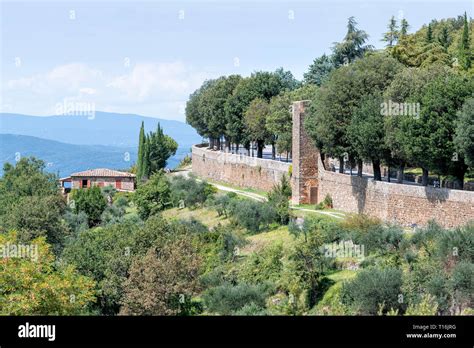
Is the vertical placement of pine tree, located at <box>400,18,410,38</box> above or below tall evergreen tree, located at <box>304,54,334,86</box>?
above

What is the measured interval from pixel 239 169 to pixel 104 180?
18.8m

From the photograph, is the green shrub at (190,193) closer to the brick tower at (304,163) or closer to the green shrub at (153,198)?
the green shrub at (153,198)

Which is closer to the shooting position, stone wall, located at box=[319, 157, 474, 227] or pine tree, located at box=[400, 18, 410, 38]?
stone wall, located at box=[319, 157, 474, 227]

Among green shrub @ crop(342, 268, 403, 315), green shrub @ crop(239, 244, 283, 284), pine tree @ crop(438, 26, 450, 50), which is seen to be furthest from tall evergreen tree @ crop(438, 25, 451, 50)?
green shrub @ crop(342, 268, 403, 315)

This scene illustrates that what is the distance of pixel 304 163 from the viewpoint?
1845 inches

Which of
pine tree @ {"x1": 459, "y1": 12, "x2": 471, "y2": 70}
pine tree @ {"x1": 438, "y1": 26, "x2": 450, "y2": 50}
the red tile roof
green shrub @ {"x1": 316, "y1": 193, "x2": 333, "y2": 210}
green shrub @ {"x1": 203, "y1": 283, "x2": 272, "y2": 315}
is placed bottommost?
green shrub @ {"x1": 203, "y1": 283, "x2": 272, "y2": 315}

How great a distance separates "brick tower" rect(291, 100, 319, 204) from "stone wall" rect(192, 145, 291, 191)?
489 centimetres

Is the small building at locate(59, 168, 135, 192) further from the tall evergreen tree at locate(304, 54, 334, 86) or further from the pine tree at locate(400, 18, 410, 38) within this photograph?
the pine tree at locate(400, 18, 410, 38)

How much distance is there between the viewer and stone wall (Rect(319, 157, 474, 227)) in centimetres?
3353

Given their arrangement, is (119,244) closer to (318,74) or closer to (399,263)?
(399,263)

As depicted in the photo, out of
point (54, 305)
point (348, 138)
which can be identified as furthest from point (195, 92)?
point (54, 305)

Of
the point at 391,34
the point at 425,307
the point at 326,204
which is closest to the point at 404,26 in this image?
the point at 391,34

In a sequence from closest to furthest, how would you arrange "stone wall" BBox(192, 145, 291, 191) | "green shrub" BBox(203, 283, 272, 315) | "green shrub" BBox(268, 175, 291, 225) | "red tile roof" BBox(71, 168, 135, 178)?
"green shrub" BBox(203, 283, 272, 315) → "green shrub" BBox(268, 175, 291, 225) → "stone wall" BBox(192, 145, 291, 191) → "red tile roof" BBox(71, 168, 135, 178)
